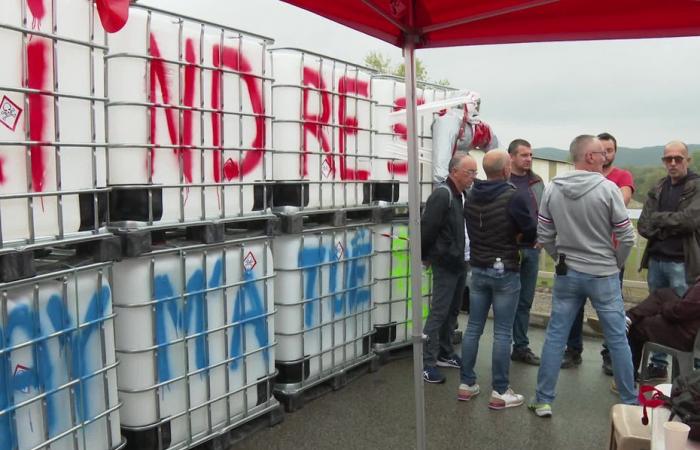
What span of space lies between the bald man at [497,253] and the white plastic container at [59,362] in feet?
8.08

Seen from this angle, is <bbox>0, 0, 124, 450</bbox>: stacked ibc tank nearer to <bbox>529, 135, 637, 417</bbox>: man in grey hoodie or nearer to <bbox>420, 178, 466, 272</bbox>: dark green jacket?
<bbox>420, 178, 466, 272</bbox>: dark green jacket

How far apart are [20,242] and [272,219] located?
5.10ft

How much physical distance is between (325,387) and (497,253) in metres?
1.63

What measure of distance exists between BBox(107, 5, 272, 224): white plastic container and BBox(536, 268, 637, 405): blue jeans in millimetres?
2121

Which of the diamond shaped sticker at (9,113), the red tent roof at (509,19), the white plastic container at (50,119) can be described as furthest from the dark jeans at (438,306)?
the diamond shaped sticker at (9,113)

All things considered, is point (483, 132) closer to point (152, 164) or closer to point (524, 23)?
point (524, 23)

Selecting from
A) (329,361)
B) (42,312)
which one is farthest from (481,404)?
(42,312)

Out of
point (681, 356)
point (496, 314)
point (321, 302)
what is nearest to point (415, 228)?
point (321, 302)

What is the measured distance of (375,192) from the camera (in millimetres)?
4824

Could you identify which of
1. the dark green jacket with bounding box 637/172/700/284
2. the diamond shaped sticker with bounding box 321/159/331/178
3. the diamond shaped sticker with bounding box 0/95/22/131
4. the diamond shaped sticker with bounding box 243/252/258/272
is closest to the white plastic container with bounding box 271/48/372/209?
the diamond shaped sticker with bounding box 321/159/331/178

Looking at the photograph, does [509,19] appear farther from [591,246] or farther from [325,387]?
[325,387]

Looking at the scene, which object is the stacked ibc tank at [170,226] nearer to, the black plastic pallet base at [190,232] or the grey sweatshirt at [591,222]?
the black plastic pallet base at [190,232]

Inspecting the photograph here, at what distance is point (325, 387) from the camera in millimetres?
4422

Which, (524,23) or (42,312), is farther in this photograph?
(524,23)
